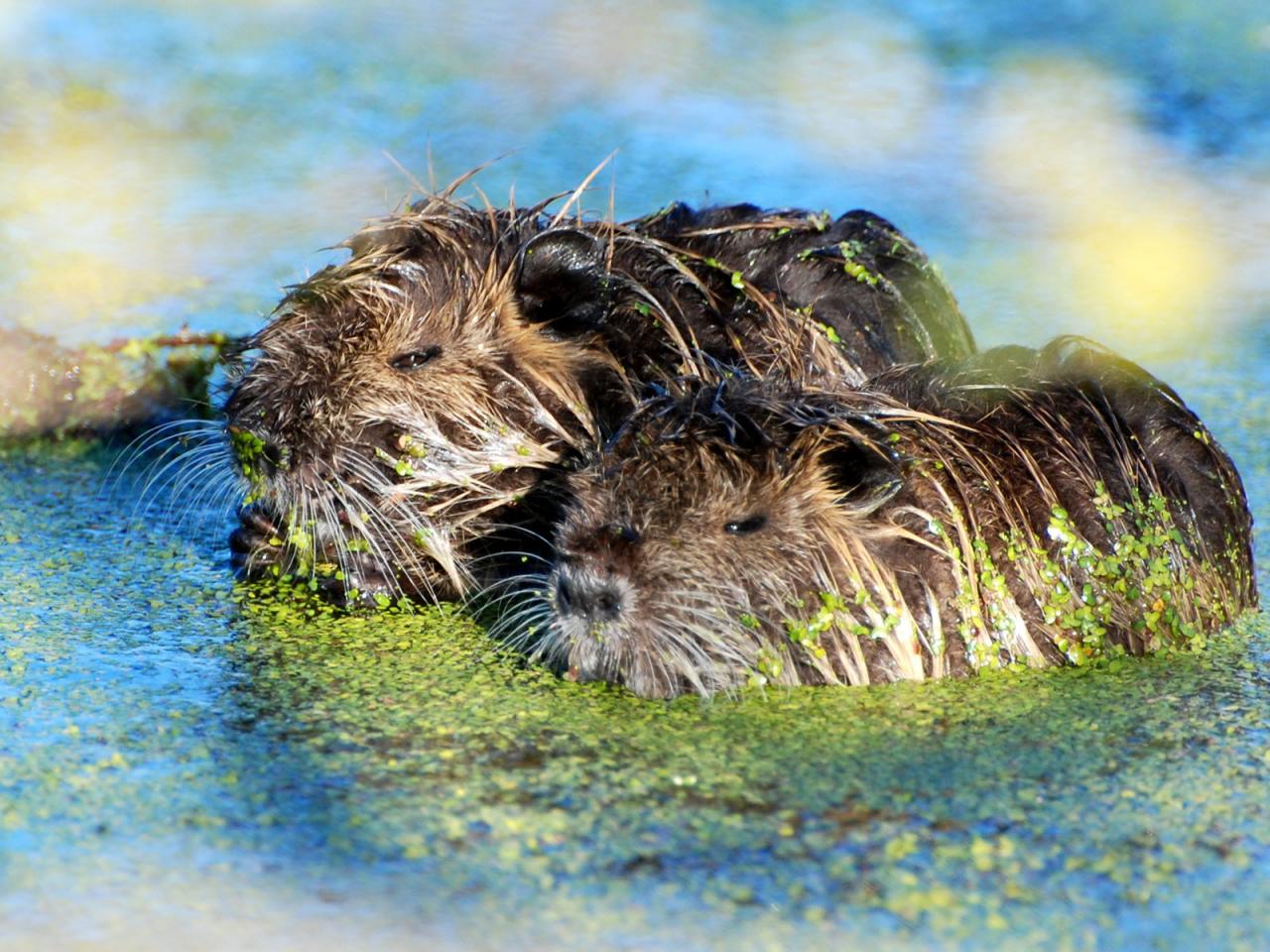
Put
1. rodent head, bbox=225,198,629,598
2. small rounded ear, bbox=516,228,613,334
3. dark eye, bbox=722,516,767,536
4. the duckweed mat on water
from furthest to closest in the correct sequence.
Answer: small rounded ear, bbox=516,228,613,334
rodent head, bbox=225,198,629,598
dark eye, bbox=722,516,767,536
the duckweed mat on water

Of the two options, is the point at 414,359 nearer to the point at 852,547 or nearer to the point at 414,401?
the point at 414,401

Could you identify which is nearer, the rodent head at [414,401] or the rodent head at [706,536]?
the rodent head at [706,536]

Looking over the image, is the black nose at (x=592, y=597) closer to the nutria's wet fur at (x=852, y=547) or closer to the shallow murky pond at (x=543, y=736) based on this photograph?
the nutria's wet fur at (x=852, y=547)

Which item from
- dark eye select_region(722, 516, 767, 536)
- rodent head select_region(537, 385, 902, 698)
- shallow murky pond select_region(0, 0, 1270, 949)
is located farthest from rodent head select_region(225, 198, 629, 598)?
dark eye select_region(722, 516, 767, 536)

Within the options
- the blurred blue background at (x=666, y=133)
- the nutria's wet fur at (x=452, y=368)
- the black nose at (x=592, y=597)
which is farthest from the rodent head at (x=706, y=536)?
the blurred blue background at (x=666, y=133)

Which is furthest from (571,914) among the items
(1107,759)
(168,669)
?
(168,669)

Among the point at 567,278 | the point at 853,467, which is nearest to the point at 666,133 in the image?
the point at 567,278

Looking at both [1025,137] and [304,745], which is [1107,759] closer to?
[304,745]

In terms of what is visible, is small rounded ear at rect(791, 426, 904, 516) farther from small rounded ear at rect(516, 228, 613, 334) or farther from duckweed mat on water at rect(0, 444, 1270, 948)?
small rounded ear at rect(516, 228, 613, 334)
